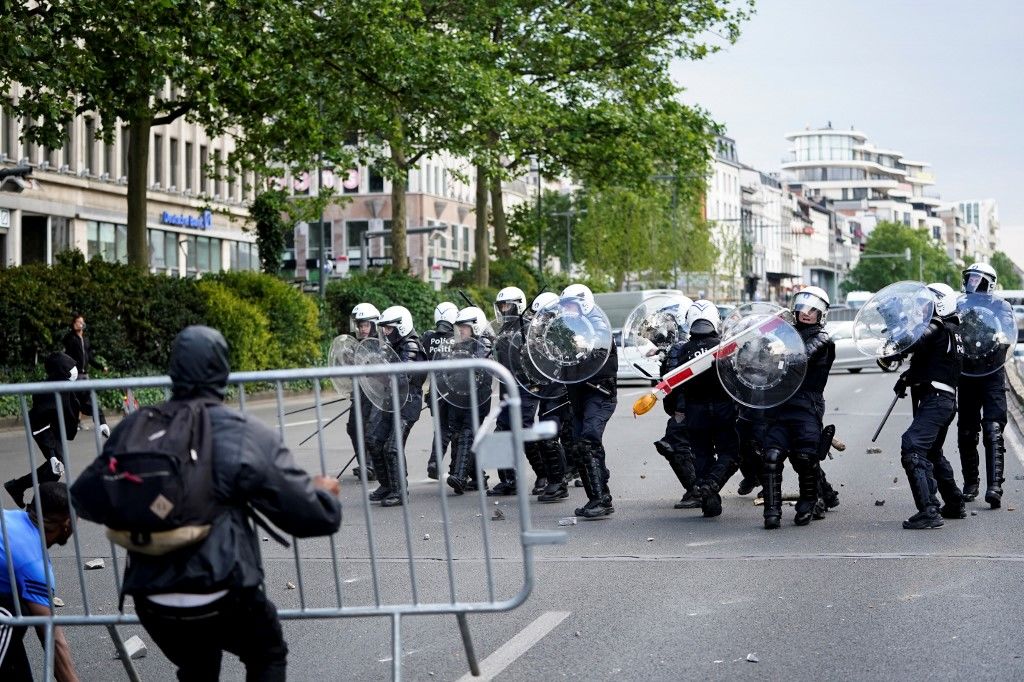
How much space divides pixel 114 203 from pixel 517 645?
4926 cm

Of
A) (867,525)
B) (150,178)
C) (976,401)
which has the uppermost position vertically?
(150,178)

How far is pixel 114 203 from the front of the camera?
54.4 meters

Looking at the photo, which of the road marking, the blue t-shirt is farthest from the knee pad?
the blue t-shirt

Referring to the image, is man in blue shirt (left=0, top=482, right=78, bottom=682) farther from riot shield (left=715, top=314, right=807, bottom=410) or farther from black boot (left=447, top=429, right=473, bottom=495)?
black boot (left=447, top=429, right=473, bottom=495)

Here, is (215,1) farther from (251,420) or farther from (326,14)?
(251,420)

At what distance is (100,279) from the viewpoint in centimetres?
2842

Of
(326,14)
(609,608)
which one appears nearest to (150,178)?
(326,14)

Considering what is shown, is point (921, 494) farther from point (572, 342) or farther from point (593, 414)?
point (572, 342)

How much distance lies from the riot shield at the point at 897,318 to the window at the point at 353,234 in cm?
7861

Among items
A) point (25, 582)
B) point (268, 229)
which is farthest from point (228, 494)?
point (268, 229)

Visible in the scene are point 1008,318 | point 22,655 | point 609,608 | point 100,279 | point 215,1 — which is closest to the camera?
point 22,655

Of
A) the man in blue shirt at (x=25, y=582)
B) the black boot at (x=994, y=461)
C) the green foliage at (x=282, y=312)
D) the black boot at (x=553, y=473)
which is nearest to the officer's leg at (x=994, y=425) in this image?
the black boot at (x=994, y=461)

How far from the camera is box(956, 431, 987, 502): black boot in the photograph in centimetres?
1279

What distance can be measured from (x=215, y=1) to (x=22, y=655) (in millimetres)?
21222
